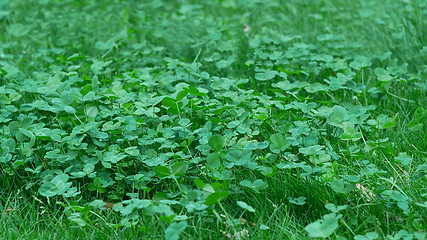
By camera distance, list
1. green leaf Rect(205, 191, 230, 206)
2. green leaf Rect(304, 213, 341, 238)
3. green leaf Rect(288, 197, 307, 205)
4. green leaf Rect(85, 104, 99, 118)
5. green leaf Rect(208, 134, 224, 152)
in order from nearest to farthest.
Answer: green leaf Rect(304, 213, 341, 238)
green leaf Rect(205, 191, 230, 206)
green leaf Rect(288, 197, 307, 205)
green leaf Rect(208, 134, 224, 152)
green leaf Rect(85, 104, 99, 118)

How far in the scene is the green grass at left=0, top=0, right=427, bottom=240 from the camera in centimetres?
189

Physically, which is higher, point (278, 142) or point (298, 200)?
point (278, 142)

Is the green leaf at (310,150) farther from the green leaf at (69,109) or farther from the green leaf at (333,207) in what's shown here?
the green leaf at (69,109)

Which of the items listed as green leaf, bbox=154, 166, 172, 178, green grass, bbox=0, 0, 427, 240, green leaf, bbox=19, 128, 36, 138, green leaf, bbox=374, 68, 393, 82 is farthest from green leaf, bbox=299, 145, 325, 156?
green leaf, bbox=19, 128, 36, 138

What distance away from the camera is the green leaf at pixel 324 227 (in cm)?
168

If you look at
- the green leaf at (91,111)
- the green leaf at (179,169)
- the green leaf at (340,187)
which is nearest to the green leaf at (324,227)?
the green leaf at (340,187)

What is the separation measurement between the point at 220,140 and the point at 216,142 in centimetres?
2

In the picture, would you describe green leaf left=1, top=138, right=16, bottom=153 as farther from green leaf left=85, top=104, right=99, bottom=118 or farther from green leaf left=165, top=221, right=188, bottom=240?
green leaf left=165, top=221, right=188, bottom=240

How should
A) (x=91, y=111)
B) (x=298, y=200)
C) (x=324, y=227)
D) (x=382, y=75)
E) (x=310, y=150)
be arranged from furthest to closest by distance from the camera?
(x=382, y=75)
(x=91, y=111)
(x=310, y=150)
(x=298, y=200)
(x=324, y=227)

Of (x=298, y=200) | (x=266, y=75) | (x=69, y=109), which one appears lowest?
(x=298, y=200)

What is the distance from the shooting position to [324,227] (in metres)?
1.71

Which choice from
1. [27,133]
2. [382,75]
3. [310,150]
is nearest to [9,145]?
[27,133]

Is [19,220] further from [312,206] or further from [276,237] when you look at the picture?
[312,206]

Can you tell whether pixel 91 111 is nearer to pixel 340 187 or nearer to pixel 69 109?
pixel 69 109
